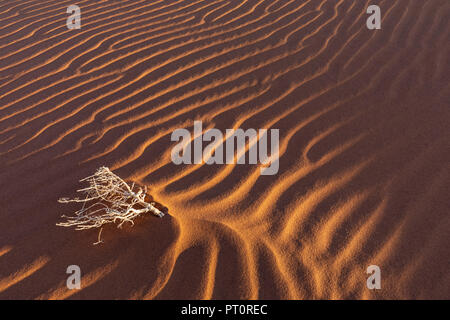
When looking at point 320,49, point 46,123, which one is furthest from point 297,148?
point 46,123

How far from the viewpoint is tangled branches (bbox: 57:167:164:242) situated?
1966mm

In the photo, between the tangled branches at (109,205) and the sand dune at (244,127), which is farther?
the tangled branches at (109,205)

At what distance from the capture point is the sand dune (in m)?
1.80

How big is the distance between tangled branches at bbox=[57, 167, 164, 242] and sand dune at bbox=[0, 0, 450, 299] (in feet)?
0.23

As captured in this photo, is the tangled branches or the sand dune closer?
the sand dune

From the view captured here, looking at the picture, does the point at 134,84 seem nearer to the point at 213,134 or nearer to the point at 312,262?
the point at 213,134

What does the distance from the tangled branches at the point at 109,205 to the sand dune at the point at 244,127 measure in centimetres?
7

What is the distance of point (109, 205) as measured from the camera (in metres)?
2.13

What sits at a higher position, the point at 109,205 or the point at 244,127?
the point at 244,127

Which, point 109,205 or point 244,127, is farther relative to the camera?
point 244,127

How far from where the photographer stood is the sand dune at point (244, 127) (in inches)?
71.0

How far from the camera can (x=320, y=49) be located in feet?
11.5

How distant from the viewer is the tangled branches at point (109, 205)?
1.97 m

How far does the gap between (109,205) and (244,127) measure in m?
1.17
